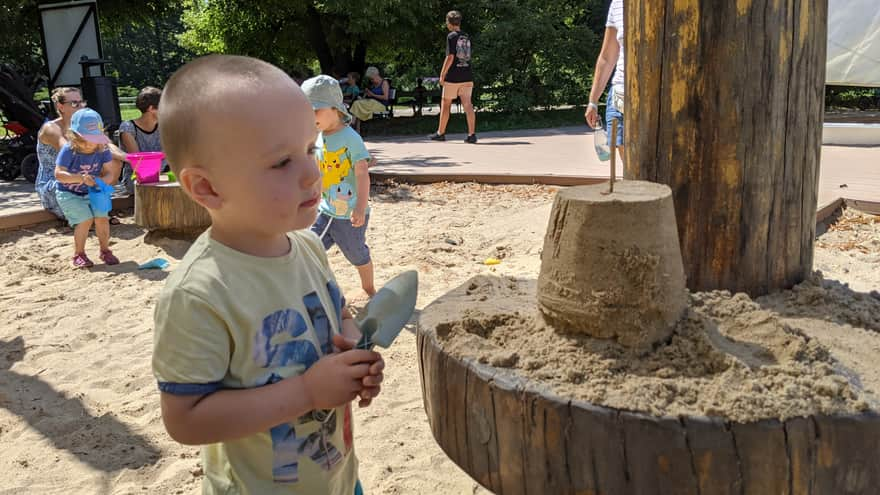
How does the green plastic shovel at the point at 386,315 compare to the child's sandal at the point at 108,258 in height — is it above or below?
above

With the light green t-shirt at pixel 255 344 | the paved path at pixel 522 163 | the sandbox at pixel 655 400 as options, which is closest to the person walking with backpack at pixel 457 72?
the paved path at pixel 522 163

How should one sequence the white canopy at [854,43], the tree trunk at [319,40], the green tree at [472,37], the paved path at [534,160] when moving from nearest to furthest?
the paved path at [534,160] → the white canopy at [854,43] → the green tree at [472,37] → the tree trunk at [319,40]

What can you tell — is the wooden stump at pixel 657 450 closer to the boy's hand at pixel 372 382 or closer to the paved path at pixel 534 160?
the boy's hand at pixel 372 382

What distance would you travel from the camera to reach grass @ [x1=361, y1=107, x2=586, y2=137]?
1430 centimetres

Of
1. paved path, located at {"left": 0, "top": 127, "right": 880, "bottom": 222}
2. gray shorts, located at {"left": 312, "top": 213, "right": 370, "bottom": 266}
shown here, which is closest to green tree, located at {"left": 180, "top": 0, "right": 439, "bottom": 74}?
paved path, located at {"left": 0, "top": 127, "right": 880, "bottom": 222}

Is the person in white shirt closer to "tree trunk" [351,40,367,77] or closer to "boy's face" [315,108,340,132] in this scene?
"boy's face" [315,108,340,132]

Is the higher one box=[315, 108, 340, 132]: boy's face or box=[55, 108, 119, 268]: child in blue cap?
box=[315, 108, 340, 132]: boy's face

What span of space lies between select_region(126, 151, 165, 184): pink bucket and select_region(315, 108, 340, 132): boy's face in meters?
2.85

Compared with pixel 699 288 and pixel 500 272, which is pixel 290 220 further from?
pixel 500 272

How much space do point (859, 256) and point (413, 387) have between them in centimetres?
315

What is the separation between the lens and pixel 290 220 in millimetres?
1275

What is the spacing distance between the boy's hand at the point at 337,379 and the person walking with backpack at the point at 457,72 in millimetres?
10117

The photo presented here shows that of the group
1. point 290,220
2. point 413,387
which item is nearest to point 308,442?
point 290,220

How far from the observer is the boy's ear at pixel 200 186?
49.3 inches
